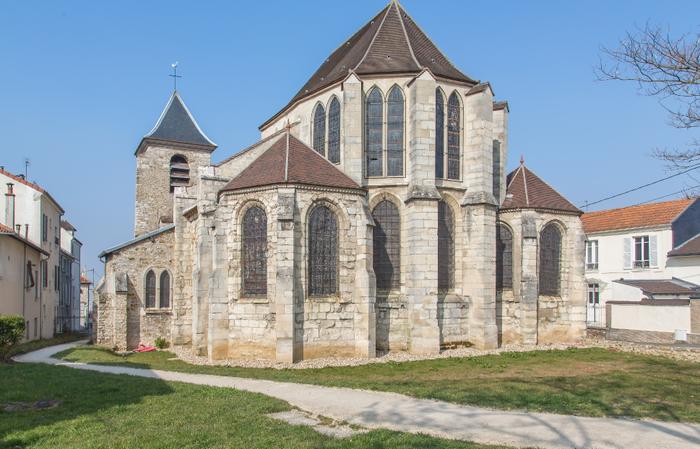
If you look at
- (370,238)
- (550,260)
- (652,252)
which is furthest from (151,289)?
(652,252)

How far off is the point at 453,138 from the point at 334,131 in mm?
4525

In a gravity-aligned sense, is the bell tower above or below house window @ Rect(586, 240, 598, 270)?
above

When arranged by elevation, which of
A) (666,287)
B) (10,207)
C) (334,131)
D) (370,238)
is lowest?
(666,287)

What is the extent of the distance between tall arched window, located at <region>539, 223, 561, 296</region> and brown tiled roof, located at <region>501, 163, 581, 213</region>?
3.15 feet

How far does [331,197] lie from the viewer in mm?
19547

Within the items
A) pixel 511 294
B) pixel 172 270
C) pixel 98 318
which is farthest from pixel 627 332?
pixel 98 318

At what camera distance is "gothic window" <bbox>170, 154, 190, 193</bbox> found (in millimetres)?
32594

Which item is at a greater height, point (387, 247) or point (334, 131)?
point (334, 131)

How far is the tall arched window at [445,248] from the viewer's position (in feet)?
71.2

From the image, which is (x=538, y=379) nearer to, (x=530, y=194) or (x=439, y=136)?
(x=439, y=136)

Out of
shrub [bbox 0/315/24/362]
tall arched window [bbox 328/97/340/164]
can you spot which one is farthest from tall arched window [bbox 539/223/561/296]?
shrub [bbox 0/315/24/362]

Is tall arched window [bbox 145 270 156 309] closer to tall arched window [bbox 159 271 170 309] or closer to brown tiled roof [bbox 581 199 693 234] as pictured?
tall arched window [bbox 159 271 170 309]

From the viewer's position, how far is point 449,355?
1978cm

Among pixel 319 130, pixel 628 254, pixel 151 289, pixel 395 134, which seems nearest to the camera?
pixel 395 134
